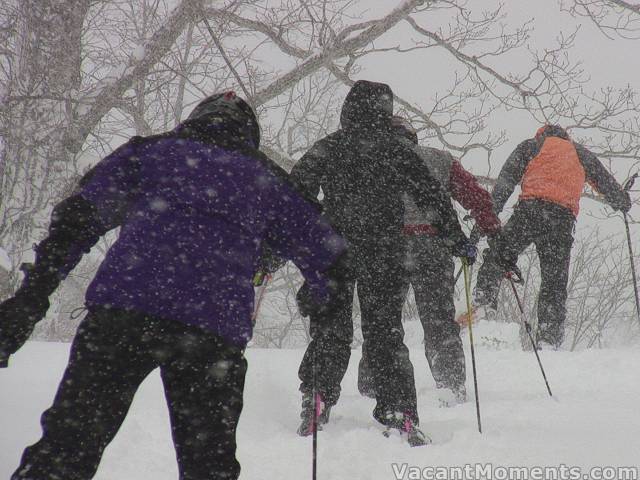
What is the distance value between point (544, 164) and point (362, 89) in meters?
2.51

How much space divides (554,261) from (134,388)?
438 centimetres

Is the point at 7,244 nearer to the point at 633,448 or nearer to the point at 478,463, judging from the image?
the point at 478,463

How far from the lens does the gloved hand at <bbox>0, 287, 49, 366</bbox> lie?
164 cm

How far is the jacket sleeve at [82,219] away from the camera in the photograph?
176 centimetres

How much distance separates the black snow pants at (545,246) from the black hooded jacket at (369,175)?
5.67 ft

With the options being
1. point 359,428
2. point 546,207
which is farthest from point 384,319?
point 546,207

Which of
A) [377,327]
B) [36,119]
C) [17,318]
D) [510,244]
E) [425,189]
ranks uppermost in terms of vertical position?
[36,119]

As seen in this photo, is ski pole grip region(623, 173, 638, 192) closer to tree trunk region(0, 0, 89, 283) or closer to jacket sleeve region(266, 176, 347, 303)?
jacket sleeve region(266, 176, 347, 303)

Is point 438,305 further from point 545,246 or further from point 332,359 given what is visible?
point 545,246

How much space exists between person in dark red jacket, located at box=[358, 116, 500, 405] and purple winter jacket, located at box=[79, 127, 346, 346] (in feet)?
6.63

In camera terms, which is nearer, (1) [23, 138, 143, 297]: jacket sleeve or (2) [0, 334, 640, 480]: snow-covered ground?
(1) [23, 138, 143, 297]: jacket sleeve

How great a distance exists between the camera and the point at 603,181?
5.19 m

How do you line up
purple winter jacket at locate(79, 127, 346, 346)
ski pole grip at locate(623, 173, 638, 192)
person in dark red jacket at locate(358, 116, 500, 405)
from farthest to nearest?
Result: 1. ski pole grip at locate(623, 173, 638, 192)
2. person in dark red jacket at locate(358, 116, 500, 405)
3. purple winter jacket at locate(79, 127, 346, 346)

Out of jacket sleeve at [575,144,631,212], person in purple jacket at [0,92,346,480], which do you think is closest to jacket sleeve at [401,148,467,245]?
person in purple jacket at [0,92,346,480]
